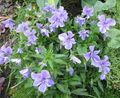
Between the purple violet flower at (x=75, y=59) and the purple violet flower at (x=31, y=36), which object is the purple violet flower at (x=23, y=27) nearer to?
the purple violet flower at (x=31, y=36)

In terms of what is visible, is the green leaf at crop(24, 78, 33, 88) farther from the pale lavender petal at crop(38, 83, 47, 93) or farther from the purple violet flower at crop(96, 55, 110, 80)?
the purple violet flower at crop(96, 55, 110, 80)

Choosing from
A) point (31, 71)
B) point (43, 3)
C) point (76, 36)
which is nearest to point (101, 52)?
point (76, 36)

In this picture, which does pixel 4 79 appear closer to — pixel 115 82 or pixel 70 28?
pixel 70 28

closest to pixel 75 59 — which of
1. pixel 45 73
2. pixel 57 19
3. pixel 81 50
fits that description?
pixel 81 50

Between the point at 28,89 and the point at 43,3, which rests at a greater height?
the point at 43,3

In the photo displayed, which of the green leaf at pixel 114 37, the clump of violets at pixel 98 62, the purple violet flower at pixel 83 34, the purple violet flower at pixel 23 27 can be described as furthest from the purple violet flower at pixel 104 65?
the purple violet flower at pixel 23 27

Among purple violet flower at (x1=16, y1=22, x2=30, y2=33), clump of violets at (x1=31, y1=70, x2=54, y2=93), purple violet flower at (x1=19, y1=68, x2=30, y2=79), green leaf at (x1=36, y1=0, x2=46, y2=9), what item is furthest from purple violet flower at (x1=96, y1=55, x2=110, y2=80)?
green leaf at (x1=36, y1=0, x2=46, y2=9)
